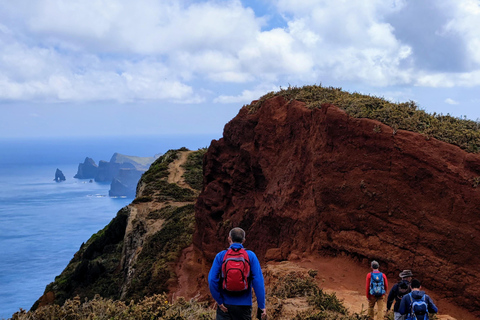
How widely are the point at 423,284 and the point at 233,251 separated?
673cm

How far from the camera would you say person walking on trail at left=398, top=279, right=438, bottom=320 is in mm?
5852

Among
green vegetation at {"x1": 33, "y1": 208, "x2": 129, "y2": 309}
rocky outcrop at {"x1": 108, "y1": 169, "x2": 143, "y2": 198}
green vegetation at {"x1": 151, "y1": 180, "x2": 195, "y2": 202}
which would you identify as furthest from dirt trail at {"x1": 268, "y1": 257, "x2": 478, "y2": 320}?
rocky outcrop at {"x1": 108, "y1": 169, "x2": 143, "y2": 198}

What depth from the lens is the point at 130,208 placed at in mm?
31438

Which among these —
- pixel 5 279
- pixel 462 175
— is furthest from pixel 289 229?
pixel 5 279

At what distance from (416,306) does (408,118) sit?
6834 millimetres

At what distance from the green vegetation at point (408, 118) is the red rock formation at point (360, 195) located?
0.32 m

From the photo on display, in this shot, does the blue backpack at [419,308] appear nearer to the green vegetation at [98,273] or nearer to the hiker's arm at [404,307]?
the hiker's arm at [404,307]

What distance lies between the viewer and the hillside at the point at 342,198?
959 centimetres

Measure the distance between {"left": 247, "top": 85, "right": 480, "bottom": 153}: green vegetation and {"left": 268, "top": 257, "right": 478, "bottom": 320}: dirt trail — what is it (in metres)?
3.73

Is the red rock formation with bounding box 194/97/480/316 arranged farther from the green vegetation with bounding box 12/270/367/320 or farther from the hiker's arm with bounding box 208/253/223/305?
the hiker's arm with bounding box 208/253/223/305

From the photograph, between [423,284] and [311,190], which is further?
[311,190]

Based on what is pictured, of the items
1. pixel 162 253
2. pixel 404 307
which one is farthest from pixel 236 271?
pixel 162 253

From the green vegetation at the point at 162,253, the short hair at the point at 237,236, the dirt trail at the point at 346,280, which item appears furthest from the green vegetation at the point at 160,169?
the short hair at the point at 237,236

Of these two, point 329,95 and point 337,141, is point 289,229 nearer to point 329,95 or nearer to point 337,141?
point 337,141
